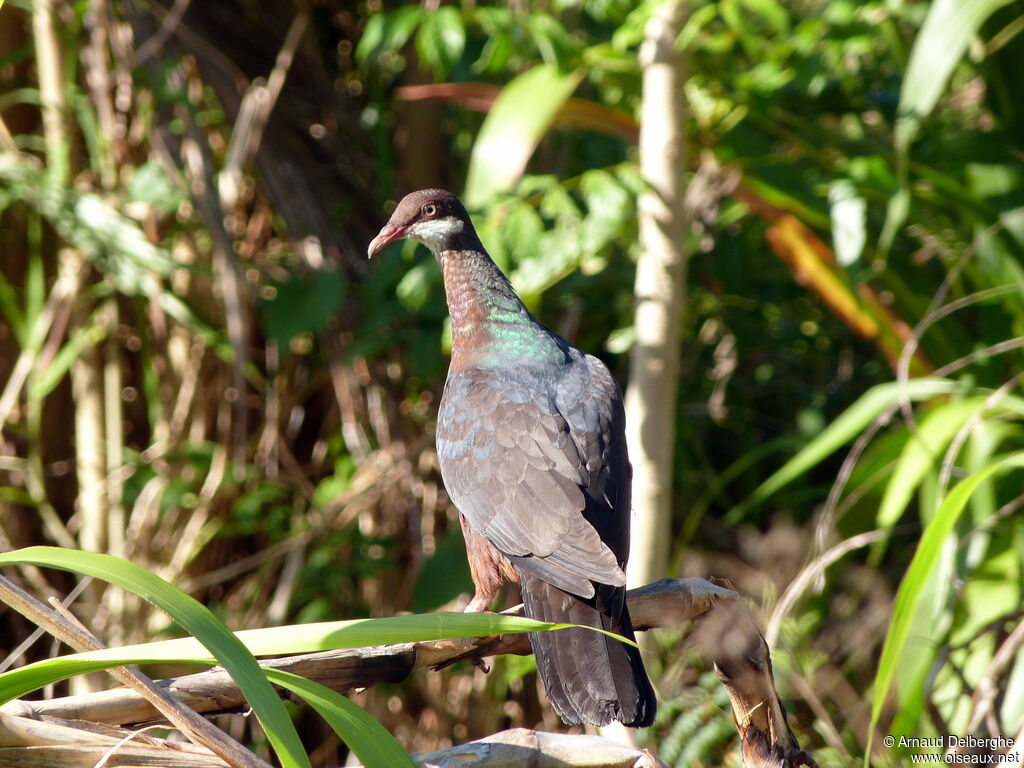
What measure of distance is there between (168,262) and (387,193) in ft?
3.30

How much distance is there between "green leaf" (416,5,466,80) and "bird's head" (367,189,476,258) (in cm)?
45

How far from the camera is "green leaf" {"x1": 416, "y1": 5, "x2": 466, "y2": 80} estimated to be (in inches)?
122

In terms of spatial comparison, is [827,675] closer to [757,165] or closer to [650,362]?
[650,362]

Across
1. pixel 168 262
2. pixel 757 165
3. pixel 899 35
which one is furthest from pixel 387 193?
pixel 899 35

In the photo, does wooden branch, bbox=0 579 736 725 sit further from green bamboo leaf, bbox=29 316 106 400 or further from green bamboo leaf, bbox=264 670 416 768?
green bamboo leaf, bbox=29 316 106 400

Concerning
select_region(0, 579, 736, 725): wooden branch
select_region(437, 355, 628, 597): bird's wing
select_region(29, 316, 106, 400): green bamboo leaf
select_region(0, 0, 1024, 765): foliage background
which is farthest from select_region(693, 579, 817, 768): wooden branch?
select_region(29, 316, 106, 400): green bamboo leaf

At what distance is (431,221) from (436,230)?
0.03 meters

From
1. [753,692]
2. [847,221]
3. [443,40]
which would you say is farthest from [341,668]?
[847,221]

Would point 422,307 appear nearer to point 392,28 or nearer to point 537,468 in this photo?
point 392,28

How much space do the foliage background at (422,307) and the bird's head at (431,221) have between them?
0.80 feet

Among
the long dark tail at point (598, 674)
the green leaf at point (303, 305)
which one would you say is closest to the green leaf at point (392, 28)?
the green leaf at point (303, 305)

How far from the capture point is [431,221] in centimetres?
290

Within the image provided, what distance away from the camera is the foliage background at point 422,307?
135 inches

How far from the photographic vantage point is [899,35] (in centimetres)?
394
